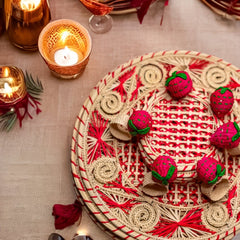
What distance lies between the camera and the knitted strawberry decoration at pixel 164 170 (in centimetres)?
64

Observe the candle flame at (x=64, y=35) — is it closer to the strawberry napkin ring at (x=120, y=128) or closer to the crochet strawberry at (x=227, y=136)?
the strawberry napkin ring at (x=120, y=128)

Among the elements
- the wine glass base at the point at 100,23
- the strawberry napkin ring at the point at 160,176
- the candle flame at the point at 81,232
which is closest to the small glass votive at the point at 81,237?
the candle flame at the point at 81,232

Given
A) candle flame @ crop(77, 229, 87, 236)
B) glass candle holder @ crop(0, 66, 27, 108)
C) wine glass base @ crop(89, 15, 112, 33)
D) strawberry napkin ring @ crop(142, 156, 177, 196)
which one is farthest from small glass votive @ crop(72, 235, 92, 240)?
wine glass base @ crop(89, 15, 112, 33)

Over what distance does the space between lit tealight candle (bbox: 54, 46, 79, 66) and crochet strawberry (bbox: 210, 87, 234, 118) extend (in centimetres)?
25

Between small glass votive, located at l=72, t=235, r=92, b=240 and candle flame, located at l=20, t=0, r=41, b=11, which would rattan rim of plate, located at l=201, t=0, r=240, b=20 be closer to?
candle flame, located at l=20, t=0, r=41, b=11

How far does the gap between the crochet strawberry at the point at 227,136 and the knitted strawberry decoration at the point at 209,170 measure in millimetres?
36

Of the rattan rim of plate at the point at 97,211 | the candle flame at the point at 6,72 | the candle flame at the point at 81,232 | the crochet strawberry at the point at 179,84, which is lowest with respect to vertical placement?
the candle flame at the point at 81,232

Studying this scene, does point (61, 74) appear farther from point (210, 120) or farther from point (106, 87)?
point (210, 120)

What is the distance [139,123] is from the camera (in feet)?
2.19

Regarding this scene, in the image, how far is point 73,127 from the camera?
2.49ft

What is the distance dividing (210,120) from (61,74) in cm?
27

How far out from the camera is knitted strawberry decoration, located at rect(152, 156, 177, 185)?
64 centimetres

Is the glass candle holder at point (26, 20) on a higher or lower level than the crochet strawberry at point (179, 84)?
higher

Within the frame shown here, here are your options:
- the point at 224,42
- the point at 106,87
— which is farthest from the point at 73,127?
the point at 224,42
